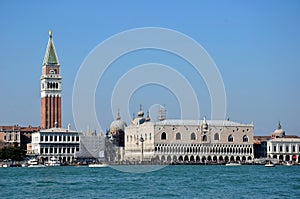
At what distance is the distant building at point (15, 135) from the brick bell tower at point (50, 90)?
420 cm

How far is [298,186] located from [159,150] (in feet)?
195

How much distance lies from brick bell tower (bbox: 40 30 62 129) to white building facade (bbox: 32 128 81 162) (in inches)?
147

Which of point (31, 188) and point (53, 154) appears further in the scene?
point (53, 154)

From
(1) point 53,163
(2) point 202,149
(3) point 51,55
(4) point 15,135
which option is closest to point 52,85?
(3) point 51,55

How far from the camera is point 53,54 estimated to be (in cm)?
12225

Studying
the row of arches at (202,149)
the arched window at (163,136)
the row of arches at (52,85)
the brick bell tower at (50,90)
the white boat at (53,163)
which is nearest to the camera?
the white boat at (53,163)

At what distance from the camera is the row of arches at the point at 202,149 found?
106 meters

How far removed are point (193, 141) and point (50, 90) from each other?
2473 cm

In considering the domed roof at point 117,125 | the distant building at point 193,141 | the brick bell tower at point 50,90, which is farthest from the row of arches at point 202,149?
the domed roof at point 117,125

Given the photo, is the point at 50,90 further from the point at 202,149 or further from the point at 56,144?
the point at 202,149

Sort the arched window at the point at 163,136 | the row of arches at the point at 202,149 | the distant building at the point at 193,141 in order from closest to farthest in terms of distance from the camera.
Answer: the arched window at the point at 163,136, the distant building at the point at 193,141, the row of arches at the point at 202,149

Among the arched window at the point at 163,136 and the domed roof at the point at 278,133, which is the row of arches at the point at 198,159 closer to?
the arched window at the point at 163,136

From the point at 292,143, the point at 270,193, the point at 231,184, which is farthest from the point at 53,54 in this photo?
the point at 270,193

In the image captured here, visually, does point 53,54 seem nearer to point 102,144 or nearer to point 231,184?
point 102,144
